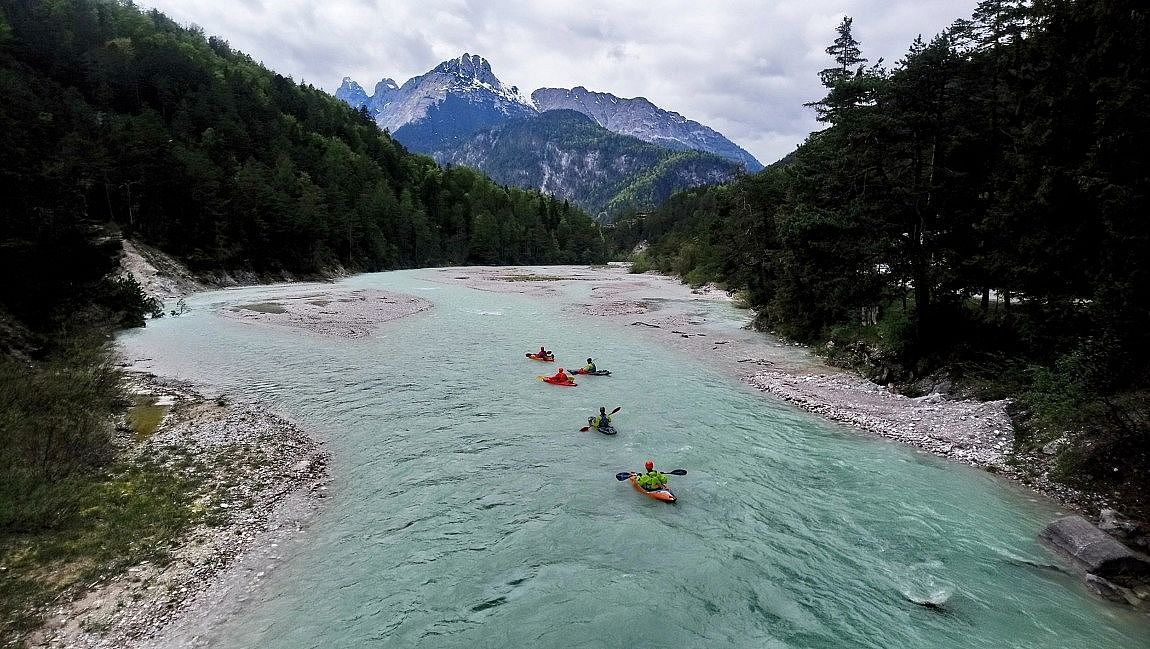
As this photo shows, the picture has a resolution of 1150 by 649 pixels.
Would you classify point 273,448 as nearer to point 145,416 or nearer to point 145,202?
point 145,416

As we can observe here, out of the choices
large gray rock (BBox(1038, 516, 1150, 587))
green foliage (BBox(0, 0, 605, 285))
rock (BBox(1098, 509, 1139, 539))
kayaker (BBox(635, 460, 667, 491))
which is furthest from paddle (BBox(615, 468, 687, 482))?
green foliage (BBox(0, 0, 605, 285))

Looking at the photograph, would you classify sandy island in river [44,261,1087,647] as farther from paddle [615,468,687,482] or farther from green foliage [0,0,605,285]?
green foliage [0,0,605,285]

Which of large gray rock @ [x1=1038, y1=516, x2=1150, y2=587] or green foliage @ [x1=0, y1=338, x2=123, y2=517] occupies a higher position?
green foliage @ [x1=0, y1=338, x2=123, y2=517]

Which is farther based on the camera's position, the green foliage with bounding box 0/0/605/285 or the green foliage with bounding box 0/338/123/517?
the green foliage with bounding box 0/0/605/285

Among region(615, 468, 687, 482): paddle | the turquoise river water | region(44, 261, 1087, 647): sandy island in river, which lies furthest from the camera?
region(615, 468, 687, 482): paddle

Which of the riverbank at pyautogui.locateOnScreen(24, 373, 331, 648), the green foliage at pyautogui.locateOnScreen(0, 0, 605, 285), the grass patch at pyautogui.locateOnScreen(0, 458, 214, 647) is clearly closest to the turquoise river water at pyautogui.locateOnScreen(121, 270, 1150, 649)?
the riverbank at pyautogui.locateOnScreen(24, 373, 331, 648)

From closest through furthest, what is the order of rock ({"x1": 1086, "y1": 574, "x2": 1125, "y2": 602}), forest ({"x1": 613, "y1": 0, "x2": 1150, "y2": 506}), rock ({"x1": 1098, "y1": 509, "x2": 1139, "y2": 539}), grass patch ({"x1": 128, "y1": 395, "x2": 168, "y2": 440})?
rock ({"x1": 1086, "y1": 574, "x2": 1125, "y2": 602}) → rock ({"x1": 1098, "y1": 509, "x2": 1139, "y2": 539}) → forest ({"x1": 613, "y1": 0, "x2": 1150, "y2": 506}) → grass patch ({"x1": 128, "y1": 395, "x2": 168, "y2": 440})

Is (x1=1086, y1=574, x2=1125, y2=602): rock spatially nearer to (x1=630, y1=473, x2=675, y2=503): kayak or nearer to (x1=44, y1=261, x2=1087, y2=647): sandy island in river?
(x1=44, y1=261, x2=1087, y2=647): sandy island in river

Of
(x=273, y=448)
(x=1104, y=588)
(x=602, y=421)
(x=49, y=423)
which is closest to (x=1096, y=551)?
(x=1104, y=588)

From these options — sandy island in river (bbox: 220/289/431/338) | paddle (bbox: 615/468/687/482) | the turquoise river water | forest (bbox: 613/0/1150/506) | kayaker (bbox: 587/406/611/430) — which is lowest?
the turquoise river water
